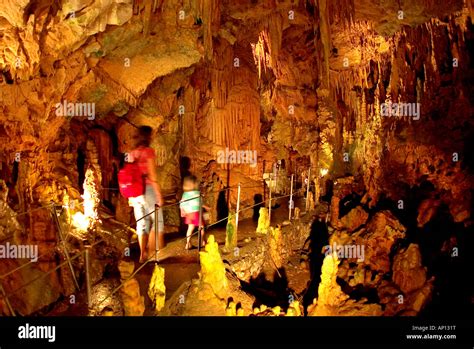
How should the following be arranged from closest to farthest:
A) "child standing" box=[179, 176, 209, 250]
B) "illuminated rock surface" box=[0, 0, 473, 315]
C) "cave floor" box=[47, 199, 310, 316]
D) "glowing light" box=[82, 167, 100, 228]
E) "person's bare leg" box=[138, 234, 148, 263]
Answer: "cave floor" box=[47, 199, 310, 316], "person's bare leg" box=[138, 234, 148, 263], "child standing" box=[179, 176, 209, 250], "illuminated rock surface" box=[0, 0, 473, 315], "glowing light" box=[82, 167, 100, 228]

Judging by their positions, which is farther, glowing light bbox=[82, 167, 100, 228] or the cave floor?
glowing light bbox=[82, 167, 100, 228]

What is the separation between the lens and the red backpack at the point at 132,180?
4.20 metres

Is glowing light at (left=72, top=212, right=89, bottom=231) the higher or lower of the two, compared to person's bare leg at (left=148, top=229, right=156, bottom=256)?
higher

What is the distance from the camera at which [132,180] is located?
13.8 ft

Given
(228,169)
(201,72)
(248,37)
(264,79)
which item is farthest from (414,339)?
(264,79)

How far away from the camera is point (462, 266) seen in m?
7.40

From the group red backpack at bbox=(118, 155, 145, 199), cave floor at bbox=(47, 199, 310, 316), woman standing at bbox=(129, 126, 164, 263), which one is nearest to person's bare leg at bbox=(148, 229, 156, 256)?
woman standing at bbox=(129, 126, 164, 263)

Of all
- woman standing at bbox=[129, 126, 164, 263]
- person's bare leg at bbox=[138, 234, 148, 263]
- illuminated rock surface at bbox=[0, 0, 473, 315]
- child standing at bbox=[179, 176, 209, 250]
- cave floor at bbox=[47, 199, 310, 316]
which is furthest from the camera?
illuminated rock surface at bbox=[0, 0, 473, 315]

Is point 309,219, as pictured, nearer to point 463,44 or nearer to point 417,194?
point 417,194

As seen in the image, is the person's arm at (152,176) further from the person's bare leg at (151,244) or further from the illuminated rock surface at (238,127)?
the illuminated rock surface at (238,127)

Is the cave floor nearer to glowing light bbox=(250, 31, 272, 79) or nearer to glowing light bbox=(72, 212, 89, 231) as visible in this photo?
glowing light bbox=(72, 212, 89, 231)

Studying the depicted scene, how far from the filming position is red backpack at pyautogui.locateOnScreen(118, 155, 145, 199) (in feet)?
13.8

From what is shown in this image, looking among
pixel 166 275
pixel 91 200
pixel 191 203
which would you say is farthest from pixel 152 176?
pixel 91 200

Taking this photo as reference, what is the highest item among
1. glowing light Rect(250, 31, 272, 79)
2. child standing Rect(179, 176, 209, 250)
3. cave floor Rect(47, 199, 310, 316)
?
glowing light Rect(250, 31, 272, 79)
